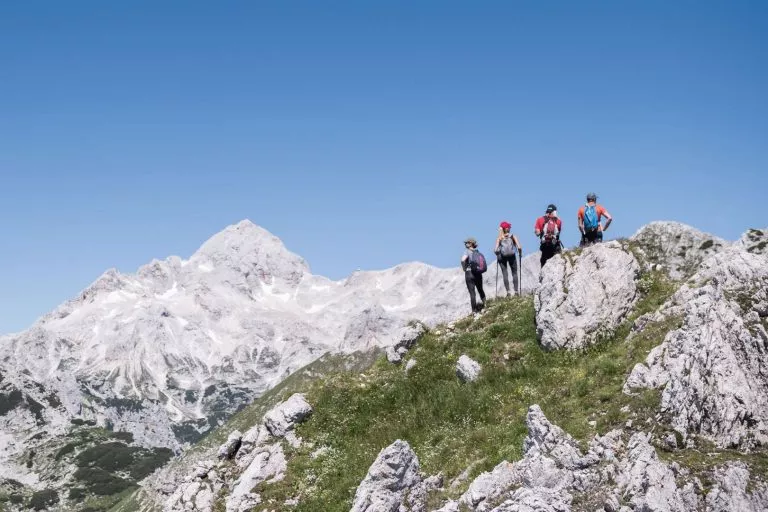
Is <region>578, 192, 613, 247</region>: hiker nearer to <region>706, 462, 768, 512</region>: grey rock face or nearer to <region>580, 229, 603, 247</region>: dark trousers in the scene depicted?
<region>580, 229, 603, 247</region>: dark trousers

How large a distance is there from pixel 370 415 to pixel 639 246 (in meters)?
15.7

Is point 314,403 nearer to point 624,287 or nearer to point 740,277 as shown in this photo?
point 624,287

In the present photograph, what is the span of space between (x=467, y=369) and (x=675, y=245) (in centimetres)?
1442

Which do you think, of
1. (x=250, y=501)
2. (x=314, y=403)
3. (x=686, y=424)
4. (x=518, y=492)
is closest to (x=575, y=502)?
(x=518, y=492)

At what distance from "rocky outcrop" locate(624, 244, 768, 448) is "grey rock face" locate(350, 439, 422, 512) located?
7.89m

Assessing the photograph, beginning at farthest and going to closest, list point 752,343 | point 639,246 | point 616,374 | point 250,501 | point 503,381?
1. point 639,246
2. point 503,381
3. point 250,501
4. point 616,374
5. point 752,343

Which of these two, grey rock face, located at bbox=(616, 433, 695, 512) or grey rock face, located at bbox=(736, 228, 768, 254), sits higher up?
grey rock face, located at bbox=(736, 228, 768, 254)

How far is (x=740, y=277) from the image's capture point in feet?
79.3

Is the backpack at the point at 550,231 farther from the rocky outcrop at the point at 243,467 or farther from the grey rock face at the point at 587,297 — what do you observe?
the rocky outcrop at the point at 243,467

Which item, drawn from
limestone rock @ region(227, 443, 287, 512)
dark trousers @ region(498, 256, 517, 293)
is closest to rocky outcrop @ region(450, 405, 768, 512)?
limestone rock @ region(227, 443, 287, 512)

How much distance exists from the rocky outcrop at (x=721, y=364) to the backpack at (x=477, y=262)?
12899 millimetres

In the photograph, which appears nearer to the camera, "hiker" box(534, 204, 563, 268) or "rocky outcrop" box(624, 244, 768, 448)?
"rocky outcrop" box(624, 244, 768, 448)

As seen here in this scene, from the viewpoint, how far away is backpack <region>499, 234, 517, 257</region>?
36469 millimetres

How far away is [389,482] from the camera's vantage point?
2144 centimetres
